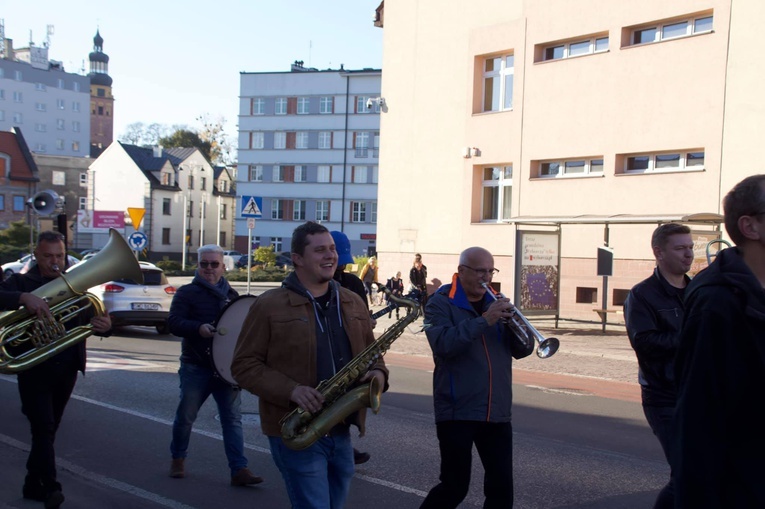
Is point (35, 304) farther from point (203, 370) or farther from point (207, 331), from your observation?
point (203, 370)

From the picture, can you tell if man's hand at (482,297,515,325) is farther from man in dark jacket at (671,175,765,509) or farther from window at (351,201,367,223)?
window at (351,201,367,223)

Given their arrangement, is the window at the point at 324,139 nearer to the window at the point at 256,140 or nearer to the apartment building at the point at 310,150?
the apartment building at the point at 310,150

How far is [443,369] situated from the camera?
464 cm

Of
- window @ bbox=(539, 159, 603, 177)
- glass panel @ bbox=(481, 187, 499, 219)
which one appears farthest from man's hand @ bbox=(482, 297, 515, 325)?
glass panel @ bbox=(481, 187, 499, 219)

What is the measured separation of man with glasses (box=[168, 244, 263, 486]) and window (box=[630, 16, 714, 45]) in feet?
52.9

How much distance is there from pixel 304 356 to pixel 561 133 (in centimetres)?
1922

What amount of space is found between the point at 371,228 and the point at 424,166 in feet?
146

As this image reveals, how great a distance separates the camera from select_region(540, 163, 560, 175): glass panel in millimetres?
22641

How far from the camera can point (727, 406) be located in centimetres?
229

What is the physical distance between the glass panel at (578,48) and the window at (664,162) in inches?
128

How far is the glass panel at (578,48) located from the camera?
21922 millimetres

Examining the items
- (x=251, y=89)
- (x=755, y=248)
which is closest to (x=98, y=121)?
(x=251, y=89)

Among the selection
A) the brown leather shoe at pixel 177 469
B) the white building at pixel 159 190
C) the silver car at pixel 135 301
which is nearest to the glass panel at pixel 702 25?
the silver car at pixel 135 301

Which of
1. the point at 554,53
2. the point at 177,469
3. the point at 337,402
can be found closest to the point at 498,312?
the point at 337,402
